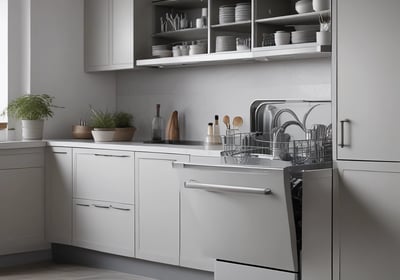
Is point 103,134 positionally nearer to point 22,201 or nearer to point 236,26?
point 22,201

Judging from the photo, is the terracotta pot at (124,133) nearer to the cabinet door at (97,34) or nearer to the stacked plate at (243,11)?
the cabinet door at (97,34)

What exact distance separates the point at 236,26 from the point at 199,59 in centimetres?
33

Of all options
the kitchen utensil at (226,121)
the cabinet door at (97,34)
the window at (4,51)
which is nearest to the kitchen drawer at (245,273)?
the kitchen utensil at (226,121)

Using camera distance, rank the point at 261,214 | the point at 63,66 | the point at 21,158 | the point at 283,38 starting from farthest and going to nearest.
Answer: the point at 63,66
the point at 21,158
the point at 283,38
the point at 261,214

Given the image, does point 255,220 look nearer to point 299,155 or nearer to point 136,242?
point 299,155

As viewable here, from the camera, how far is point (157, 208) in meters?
4.78

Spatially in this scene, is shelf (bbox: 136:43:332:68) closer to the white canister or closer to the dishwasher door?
the white canister

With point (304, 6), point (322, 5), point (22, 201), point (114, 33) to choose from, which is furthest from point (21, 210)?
point (322, 5)

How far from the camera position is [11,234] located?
17.4 ft

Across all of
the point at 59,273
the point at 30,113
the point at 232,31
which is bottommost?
the point at 59,273

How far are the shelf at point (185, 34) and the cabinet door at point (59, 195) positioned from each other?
109 centimetres

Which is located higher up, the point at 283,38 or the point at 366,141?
the point at 283,38

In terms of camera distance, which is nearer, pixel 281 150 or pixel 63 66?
pixel 281 150

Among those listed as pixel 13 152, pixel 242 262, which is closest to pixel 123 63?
pixel 13 152
